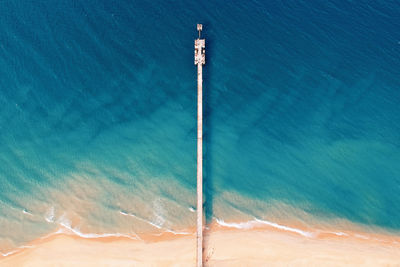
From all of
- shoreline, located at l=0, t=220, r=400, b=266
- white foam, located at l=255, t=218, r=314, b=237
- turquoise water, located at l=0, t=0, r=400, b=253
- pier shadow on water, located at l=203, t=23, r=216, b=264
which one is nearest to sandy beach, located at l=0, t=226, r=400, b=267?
shoreline, located at l=0, t=220, r=400, b=266

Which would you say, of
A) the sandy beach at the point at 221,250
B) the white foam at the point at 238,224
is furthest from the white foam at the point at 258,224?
the sandy beach at the point at 221,250

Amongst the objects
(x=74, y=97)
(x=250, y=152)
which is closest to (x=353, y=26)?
(x=250, y=152)

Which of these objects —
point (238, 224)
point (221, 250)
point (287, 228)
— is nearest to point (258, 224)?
point (238, 224)

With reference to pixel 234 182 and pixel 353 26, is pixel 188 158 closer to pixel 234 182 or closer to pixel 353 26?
pixel 234 182

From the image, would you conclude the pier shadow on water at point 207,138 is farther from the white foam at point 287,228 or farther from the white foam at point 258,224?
the white foam at point 287,228

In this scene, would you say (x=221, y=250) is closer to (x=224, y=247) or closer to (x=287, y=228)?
(x=224, y=247)

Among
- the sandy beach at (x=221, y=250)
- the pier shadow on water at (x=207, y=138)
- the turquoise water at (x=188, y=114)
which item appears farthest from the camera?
the turquoise water at (x=188, y=114)
